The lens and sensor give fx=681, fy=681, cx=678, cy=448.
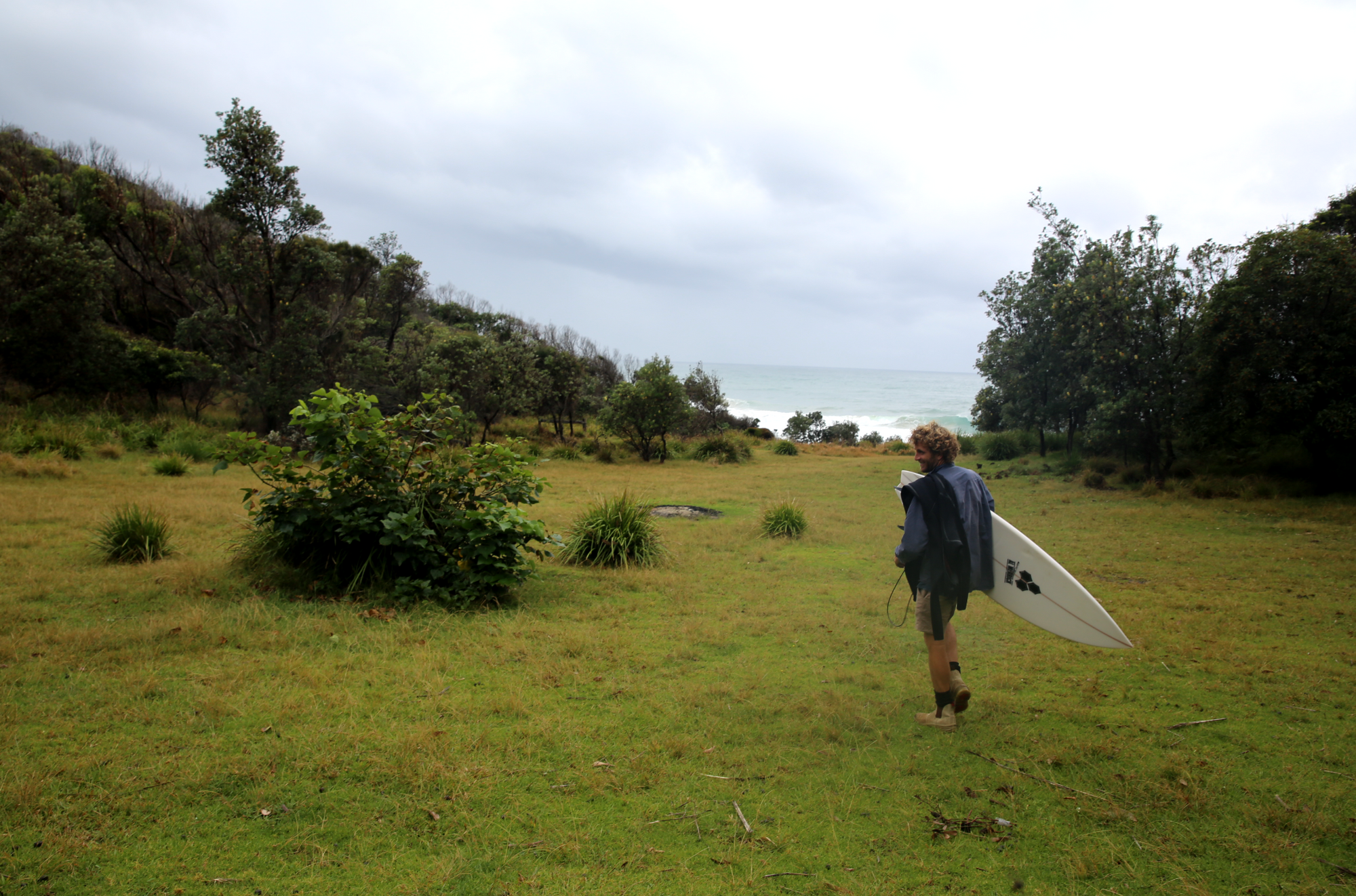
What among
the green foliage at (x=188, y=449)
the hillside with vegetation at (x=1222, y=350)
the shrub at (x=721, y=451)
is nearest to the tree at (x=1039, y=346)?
the hillside with vegetation at (x=1222, y=350)

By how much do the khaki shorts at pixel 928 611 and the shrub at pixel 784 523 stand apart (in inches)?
253

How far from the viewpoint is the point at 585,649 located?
5.28 meters

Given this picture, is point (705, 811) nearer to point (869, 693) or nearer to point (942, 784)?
point (942, 784)

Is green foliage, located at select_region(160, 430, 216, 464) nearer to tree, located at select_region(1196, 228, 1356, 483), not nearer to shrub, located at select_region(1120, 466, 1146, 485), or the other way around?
tree, located at select_region(1196, 228, 1356, 483)

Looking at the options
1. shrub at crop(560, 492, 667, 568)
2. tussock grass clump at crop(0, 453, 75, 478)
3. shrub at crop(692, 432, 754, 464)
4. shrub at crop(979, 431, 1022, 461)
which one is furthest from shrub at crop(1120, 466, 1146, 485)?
tussock grass clump at crop(0, 453, 75, 478)

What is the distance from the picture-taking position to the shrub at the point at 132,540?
22.7 feet

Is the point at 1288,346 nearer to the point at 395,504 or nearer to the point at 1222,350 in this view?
the point at 1222,350

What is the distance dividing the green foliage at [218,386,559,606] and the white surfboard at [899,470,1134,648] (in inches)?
149

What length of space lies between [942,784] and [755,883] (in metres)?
1.27

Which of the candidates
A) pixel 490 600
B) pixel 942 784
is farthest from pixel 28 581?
pixel 942 784

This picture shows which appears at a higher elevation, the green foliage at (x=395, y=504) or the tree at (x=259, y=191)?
the tree at (x=259, y=191)

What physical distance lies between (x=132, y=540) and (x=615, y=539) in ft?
16.5

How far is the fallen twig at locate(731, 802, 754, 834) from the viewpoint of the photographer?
300 cm

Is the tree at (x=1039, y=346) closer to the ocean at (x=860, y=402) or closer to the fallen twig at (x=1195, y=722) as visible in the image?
the fallen twig at (x=1195, y=722)
